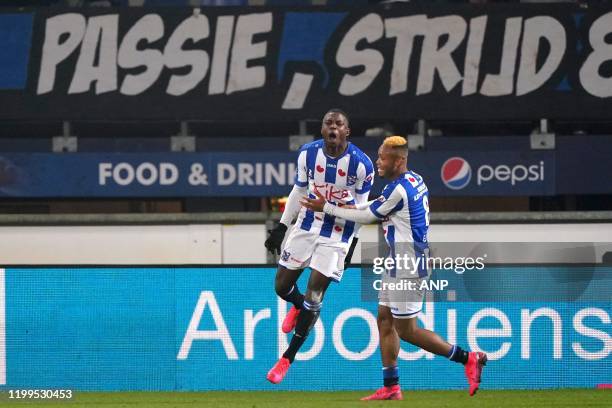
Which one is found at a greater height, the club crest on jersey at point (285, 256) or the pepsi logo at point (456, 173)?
the pepsi logo at point (456, 173)

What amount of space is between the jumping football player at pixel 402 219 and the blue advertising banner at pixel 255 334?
6.61 ft

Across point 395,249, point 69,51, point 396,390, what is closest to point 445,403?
point 396,390

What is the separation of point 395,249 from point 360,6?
6291mm

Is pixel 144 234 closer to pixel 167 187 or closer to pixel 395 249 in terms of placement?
pixel 167 187

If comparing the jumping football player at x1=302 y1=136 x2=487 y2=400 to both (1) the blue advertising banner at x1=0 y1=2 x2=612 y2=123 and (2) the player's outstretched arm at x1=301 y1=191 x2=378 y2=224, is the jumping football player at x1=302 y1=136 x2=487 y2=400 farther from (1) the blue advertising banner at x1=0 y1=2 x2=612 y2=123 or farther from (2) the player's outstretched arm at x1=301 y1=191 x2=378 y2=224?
(1) the blue advertising banner at x1=0 y1=2 x2=612 y2=123

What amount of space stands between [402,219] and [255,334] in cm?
274

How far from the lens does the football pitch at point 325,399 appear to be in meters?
11.0

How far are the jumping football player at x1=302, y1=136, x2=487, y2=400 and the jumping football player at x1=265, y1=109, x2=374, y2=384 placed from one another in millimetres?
307

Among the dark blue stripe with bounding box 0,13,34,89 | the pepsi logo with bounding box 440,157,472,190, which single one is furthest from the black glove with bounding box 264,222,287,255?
the dark blue stripe with bounding box 0,13,34,89

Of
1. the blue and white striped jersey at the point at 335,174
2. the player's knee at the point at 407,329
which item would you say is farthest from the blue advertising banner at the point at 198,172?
the player's knee at the point at 407,329

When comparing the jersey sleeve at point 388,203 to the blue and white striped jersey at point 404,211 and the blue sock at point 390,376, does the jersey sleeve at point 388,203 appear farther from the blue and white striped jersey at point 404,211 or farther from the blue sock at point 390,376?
the blue sock at point 390,376

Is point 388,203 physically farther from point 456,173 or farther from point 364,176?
point 456,173

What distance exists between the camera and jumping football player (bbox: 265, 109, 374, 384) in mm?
11219

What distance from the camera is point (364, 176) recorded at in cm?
1136
